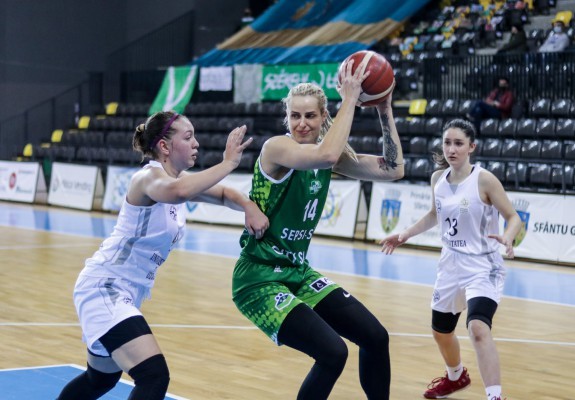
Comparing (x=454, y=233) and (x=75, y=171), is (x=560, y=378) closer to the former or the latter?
(x=454, y=233)

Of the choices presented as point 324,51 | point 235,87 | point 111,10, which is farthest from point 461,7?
point 111,10

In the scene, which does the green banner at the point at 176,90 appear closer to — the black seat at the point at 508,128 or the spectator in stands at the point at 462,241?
the black seat at the point at 508,128

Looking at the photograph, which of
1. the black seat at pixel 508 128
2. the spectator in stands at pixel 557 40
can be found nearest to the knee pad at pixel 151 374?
the black seat at pixel 508 128

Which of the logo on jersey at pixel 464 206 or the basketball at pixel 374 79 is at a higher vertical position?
the basketball at pixel 374 79

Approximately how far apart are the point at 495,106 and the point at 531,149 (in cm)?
141

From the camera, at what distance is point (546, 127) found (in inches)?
592

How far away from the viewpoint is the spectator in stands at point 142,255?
4.07 metres

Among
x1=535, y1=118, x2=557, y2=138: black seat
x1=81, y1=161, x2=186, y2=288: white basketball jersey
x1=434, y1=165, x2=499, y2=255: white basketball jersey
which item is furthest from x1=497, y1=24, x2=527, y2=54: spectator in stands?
x1=81, y1=161, x2=186, y2=288: white basketball jersey

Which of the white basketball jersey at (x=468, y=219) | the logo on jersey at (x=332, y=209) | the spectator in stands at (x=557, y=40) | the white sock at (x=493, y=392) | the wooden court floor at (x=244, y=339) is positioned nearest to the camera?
the white sock at (x=493, y=392)

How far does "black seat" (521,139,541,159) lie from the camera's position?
48.6 feet

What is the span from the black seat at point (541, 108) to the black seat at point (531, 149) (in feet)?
2.24

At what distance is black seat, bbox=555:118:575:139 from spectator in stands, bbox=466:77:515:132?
1112 millimetres

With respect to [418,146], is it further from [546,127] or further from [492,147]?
[546,127]

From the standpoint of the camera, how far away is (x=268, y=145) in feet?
14.8
